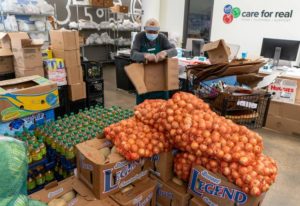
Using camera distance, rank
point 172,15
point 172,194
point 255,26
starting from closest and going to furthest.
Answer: point 172,194, point 255,26, point 172,15

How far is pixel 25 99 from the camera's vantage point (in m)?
2.06

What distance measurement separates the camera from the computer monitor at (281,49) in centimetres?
397

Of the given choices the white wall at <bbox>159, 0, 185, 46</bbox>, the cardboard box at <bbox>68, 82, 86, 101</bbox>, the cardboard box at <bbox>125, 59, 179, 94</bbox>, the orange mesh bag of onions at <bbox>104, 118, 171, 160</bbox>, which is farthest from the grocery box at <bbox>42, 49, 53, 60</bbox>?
the white wall at <bbox>159, 0, 185, 46</bbox>

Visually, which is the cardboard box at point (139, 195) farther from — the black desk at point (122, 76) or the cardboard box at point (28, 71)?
the black desk at point (122, 76)

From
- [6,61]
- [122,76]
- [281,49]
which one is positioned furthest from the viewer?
[122,76]

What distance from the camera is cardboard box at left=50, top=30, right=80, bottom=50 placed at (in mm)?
3244

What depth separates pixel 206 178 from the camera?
4.45ft

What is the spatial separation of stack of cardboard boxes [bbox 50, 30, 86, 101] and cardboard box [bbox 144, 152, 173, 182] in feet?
7.15

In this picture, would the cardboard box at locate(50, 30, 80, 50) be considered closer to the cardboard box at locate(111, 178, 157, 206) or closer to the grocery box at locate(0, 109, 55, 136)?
the grocery box at locate(0, 109, 55, 136)

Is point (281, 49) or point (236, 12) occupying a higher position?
point (236, 12)

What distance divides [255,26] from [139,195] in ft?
18.0

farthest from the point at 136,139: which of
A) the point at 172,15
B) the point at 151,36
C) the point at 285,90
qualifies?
the point at 172,15

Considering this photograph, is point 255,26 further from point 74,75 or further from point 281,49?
point 74,75

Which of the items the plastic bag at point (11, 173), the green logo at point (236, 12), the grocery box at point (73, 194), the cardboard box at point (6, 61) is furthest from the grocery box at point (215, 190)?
the green logo at point (236, 12)
